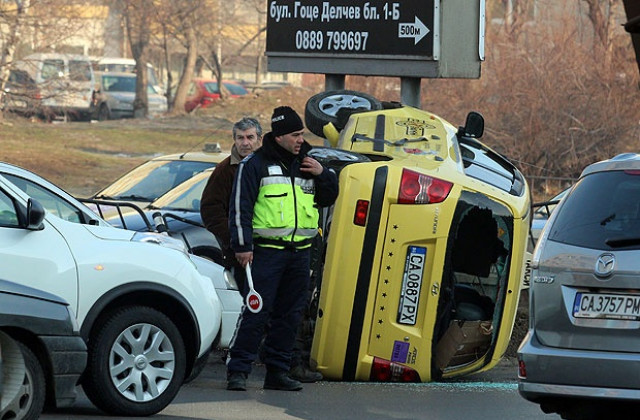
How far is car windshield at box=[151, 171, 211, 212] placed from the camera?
41.7ft

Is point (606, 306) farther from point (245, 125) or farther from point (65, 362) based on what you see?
point (245, 125)

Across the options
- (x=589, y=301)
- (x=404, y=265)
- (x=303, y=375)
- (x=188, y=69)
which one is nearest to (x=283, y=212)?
(x=404, y=265)

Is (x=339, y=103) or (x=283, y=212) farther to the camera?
(x=339, y=103)

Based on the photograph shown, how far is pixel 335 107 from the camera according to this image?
433 inches

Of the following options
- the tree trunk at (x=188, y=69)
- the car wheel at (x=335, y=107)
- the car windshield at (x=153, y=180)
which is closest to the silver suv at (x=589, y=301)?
the car wheel at (x=335, y=107)

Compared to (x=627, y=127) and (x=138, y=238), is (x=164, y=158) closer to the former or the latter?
(x=138, y=238)

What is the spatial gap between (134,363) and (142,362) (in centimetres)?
5

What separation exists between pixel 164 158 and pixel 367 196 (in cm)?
552

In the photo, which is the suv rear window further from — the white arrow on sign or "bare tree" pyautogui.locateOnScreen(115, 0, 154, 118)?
"bare tree" pyautogui.locateOnScreen(115, 0, 154, 118)

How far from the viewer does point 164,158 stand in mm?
14359

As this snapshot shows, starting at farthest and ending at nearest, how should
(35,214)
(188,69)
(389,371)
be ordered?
(188,69)
(389,371)
(35,214)

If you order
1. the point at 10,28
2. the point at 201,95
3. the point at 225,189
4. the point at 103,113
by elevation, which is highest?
the point at 10,28

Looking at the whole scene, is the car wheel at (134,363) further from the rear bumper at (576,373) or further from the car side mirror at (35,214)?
the rear bumper at (576,373)

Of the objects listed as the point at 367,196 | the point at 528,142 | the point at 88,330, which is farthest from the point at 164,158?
the point at 528,142
